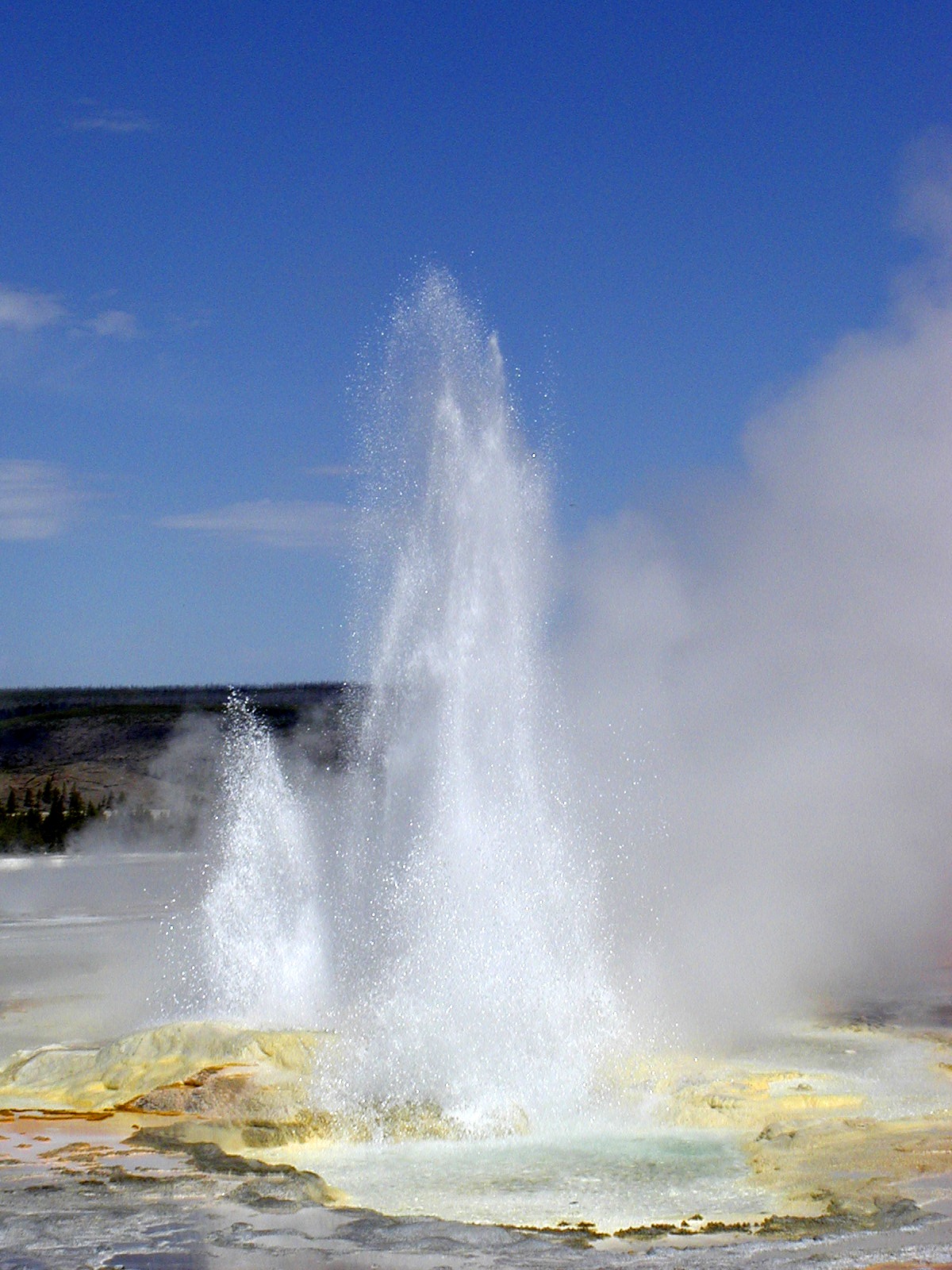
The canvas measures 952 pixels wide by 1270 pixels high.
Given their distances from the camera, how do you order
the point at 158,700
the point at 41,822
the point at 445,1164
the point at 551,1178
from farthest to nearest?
1. the point at 158,700
2. the point at 41,822
3. the point at 445,1164
4. the point at 551,1178

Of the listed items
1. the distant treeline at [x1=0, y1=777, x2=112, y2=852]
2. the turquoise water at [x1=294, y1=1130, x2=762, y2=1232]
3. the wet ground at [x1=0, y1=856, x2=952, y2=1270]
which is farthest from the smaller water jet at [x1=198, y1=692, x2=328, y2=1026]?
the distant treeline at [x1=0, y1=777, x2=112, y2=852]

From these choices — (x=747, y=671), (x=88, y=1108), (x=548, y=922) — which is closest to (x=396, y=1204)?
(x=88, y=1108)

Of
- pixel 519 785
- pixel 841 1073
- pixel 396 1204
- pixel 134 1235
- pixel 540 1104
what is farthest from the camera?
pixel 519 785

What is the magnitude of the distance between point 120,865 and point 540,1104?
66.9 feet

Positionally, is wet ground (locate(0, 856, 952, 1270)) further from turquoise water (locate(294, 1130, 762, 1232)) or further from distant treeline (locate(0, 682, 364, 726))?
distant treeline (locate(0, 682, 364, 726))

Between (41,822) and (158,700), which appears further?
(158,700)

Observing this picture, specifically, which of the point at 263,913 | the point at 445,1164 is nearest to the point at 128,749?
the point at 263,913

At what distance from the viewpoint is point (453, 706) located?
37.2 ft

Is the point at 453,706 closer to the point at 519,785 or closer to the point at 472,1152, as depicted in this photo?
the point at 519,785

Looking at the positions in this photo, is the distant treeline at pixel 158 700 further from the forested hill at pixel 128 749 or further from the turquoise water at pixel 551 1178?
the turquoise water at pixel 551 1178

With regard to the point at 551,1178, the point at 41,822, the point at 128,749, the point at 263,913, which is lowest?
the point at 551,1178

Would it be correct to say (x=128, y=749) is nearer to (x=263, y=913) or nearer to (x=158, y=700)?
(x=158, y=700)

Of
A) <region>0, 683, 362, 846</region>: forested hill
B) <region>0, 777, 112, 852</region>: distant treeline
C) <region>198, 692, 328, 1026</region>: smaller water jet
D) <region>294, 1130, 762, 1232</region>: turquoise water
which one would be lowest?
<region>294, 1130, 762, 1232</region>: turquoise water

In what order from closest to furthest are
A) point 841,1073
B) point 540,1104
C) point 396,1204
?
point 396,1204 < point 540,1104 < point 841,1073
